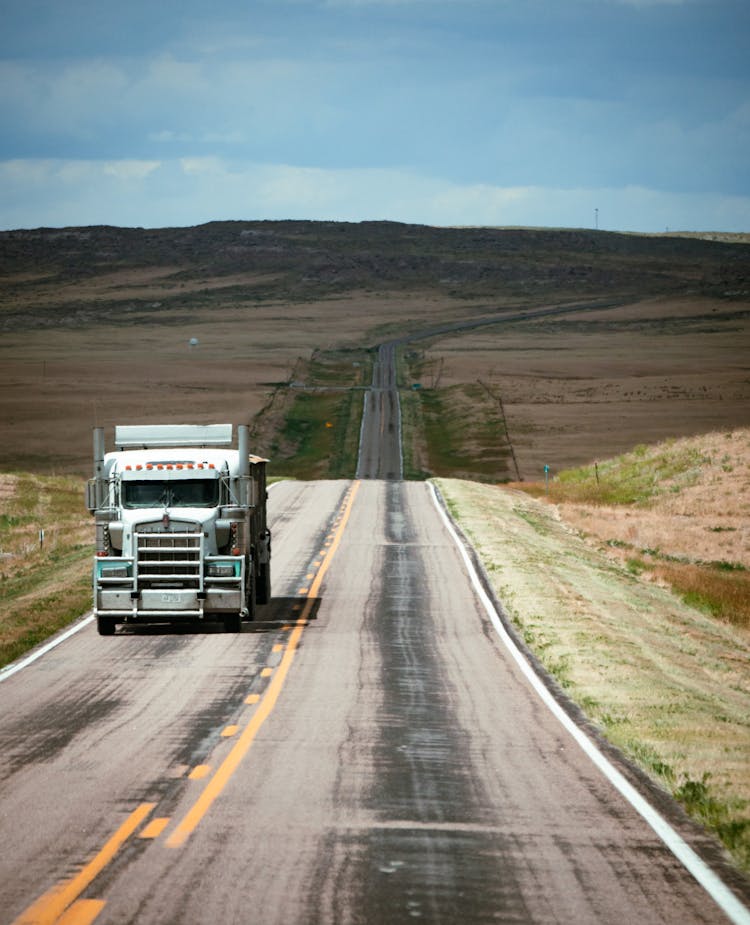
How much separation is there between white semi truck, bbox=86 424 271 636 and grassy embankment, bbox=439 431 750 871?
19.1ft

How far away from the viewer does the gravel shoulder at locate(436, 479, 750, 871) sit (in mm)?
12734

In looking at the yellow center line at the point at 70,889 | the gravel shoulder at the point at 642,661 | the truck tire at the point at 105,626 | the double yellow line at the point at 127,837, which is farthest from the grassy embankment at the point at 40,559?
the yellow center line at the point at 70,889

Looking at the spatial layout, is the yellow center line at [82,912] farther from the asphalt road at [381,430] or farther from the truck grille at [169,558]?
the asphalt road at [381,430]

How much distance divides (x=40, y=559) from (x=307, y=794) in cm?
3115

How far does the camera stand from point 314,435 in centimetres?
9750

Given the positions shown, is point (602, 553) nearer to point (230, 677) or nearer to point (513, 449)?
point (230, 677)

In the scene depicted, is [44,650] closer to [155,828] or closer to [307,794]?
[307,794]

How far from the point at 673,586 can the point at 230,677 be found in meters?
20.1

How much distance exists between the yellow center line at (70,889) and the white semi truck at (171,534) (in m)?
11.3

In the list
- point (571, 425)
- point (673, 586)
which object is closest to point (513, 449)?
point (571, 425)

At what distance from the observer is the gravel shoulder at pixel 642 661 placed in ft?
41.8

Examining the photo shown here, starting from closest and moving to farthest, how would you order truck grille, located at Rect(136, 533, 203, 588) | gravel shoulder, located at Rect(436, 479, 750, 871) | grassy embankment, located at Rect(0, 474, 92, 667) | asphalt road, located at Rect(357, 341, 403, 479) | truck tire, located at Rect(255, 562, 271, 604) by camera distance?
gravel shoulder, located at Rect(436, 479, 750, 871)
truck grille, located at Rect(136, 533, 203, 588)
grassy embankment, located at Rect(0, 474, 92, 667)
truck tire, located at Rect(255, 562, 271, 604)
asphalt road, located at Rect(357, 341, 403, 479)

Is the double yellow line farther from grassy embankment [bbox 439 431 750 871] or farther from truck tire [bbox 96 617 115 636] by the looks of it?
truck tire [bbox 96 617 115 636]

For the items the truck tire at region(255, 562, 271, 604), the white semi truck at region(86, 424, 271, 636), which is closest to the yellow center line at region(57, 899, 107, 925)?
the white semi truck at region(86, 424, 271, 636)
